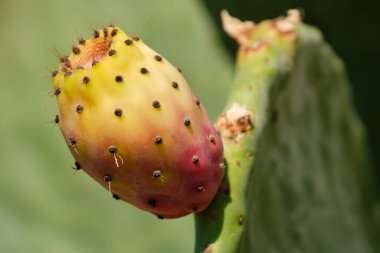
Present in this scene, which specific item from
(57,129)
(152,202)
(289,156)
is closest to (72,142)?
(152,202)

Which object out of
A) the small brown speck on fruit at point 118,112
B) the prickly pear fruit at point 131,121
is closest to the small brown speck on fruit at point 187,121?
the prickly pear fruit at point 131,121

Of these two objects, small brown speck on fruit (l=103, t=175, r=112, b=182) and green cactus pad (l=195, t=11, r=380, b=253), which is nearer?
small brown speck on fruit (l=103, t=175, r=112, b=182)

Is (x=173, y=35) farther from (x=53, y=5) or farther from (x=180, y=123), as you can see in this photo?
(x=180, y=123)

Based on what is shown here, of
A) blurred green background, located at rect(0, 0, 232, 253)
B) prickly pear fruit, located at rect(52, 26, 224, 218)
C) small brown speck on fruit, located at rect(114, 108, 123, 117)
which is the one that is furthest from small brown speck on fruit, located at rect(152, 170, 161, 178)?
blurred green background, located at rect(0, 0, 232, 253)

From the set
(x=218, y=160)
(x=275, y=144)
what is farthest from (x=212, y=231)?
(x=275, y=144)

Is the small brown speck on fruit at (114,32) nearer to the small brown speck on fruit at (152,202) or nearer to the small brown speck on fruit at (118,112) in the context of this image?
the small brown speck on fruit at (118,112)

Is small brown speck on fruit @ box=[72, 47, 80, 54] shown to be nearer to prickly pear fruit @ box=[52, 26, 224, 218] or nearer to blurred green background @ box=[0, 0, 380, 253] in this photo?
prickly pear fruit @ box=[52, 26, 224, 218]

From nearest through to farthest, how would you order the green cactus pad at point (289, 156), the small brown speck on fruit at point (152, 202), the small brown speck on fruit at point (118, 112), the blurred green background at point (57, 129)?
the small brown speck on fruit at point (118, 112)
the small brown speck on fruit at point (152, 202)
the green cactus pad at point (289, 156)
the blurred green background at point (57, 129)
